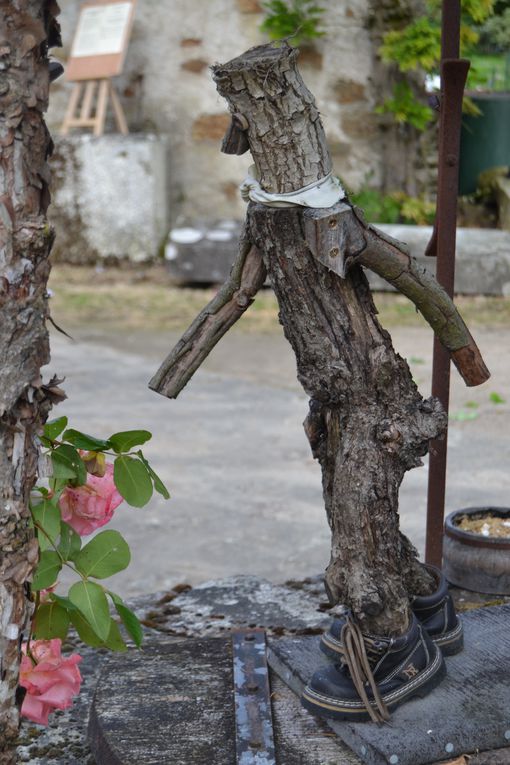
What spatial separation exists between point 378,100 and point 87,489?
6.54 metres

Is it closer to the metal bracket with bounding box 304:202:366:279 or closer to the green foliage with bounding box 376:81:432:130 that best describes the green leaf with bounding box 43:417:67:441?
the metal bracket with bounding box 304:202:366:279

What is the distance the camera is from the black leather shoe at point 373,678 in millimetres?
1850

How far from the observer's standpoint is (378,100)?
783 cm

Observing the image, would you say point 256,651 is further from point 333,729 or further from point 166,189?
point 166,189

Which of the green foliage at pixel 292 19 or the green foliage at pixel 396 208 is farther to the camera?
the green foliage at pixel 396 208

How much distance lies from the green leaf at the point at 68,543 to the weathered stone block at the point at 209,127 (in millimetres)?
6827

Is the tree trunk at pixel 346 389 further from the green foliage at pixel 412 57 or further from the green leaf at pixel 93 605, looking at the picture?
the green foliage at pixel 412 57

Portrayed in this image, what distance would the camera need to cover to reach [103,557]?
5.79ft

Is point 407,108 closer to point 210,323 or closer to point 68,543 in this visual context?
point 210,323

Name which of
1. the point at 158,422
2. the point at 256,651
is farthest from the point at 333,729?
the point at 158,422

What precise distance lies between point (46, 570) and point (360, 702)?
61 cm

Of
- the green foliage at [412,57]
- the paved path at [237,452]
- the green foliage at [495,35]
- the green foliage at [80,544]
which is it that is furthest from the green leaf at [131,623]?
the green foliage at [412,57]

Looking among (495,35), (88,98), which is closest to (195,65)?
(88,98)

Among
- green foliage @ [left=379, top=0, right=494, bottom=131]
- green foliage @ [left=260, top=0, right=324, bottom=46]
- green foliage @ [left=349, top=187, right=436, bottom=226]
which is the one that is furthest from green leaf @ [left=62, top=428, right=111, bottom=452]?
green foliage @ [left=260, top=0, right=324, bottom=46]
